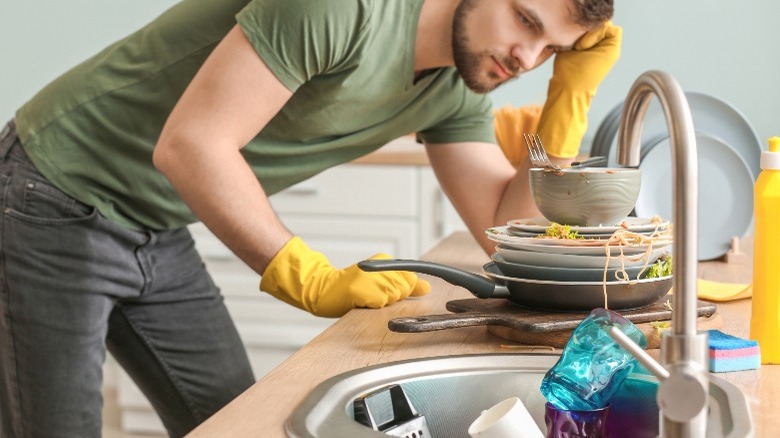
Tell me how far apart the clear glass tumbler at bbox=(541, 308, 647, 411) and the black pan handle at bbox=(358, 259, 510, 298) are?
26 cm

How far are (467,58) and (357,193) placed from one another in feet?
4.17

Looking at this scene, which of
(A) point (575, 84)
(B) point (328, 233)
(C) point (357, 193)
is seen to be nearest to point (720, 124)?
(A) point (575, 84)

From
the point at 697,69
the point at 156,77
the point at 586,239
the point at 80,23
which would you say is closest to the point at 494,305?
the point at 586,239

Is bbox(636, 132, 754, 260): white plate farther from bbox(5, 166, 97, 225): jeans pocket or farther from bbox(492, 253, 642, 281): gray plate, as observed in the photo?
bbox(5, 166, 97, 225): jeans pocket

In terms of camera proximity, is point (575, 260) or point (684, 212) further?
point (575, 260)

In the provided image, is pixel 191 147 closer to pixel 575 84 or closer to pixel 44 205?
pixel 44 205

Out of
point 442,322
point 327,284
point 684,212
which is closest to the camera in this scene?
point 684,212

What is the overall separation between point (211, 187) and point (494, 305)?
465mm

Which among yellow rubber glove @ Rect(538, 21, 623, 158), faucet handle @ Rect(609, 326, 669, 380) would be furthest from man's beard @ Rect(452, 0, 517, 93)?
faucet handle @ Rect(609, 326, 669, 380)

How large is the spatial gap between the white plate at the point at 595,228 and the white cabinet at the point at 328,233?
5.44 feet

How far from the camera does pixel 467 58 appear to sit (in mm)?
1665

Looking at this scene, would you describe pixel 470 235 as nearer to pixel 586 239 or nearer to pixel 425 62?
pixel 425 62

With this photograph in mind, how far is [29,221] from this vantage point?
1.57 metres

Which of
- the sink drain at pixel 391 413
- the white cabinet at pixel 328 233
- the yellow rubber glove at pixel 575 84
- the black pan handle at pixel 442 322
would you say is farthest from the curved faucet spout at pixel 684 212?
the white cabinet at pixel 328 233
